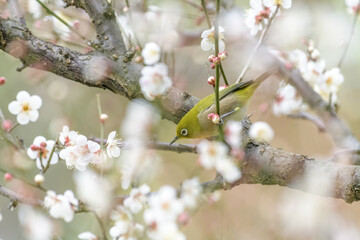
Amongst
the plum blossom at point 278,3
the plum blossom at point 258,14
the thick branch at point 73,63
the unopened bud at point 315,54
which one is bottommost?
the thick branch at point 73,63

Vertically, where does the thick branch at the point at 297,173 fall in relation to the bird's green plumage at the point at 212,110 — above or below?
above

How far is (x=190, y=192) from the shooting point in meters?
1.23

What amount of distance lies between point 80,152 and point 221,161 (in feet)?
1.21

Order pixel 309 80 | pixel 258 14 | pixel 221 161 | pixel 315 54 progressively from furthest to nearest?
pixel 309 80 → pixel 315 54 → pixel 258 14 → pixel 221 161

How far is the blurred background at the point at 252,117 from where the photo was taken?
68.3 inches

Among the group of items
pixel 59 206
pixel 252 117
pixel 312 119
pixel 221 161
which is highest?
pixel 221 161

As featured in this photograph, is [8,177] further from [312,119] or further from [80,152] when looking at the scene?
[312,119]

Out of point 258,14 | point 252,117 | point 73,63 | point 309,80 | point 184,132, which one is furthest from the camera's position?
point 252,117

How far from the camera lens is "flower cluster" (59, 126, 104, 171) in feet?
3.94

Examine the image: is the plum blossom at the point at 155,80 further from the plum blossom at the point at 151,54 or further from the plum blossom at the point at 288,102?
the plum blossom at the point at 288,102

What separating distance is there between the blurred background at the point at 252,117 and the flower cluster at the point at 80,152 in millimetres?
103

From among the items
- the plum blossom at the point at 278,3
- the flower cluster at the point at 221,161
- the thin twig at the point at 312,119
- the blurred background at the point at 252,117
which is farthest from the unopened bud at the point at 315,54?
the flower cluster at the point at 221,161

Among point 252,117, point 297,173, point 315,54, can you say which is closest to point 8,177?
point 297,173

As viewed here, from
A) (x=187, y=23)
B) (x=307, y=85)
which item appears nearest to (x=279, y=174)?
(x=307, y=85)
